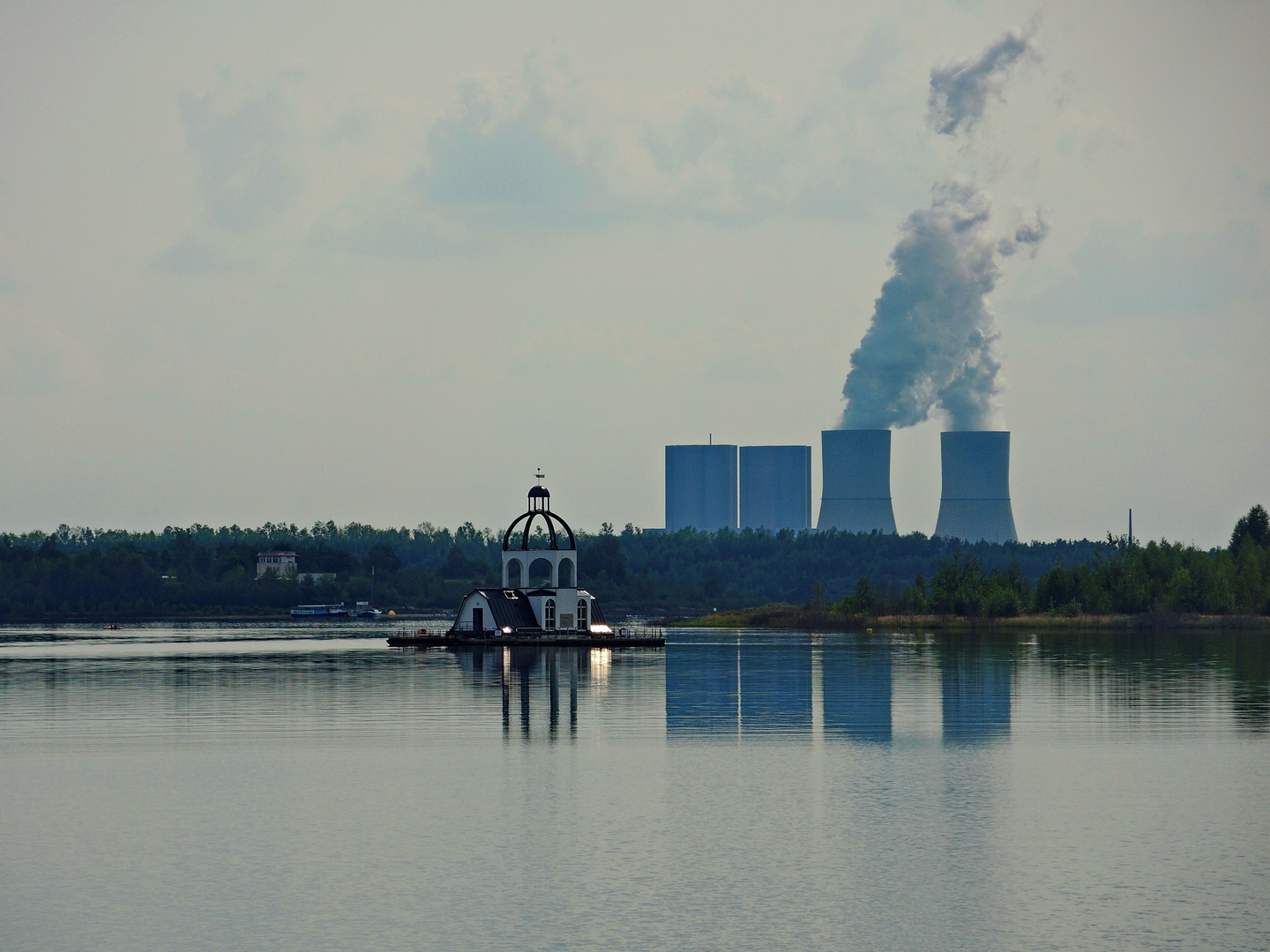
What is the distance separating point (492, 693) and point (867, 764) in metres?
31.3

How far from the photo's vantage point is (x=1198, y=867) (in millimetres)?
30297

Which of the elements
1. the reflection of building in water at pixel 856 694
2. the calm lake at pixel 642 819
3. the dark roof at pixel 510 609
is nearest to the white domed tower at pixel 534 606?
the dark roof at pixel 510 609

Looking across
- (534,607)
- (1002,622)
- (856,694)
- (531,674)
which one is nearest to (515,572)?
(534,607)

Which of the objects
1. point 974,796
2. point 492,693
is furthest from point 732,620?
point 974,796

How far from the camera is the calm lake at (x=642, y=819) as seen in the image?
26.3 meters

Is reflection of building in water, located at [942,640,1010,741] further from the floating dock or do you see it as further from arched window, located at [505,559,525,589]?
arched window, located at [505,559,525,589]

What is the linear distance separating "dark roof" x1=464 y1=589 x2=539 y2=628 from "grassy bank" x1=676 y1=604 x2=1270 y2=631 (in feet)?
173

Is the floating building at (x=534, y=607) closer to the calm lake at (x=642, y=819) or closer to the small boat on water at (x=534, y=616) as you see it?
the small boat on water at (x=534, y=616)

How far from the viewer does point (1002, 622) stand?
16462 centimetres

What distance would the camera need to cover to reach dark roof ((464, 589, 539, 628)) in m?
127

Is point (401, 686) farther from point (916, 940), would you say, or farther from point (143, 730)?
point (916, 940)

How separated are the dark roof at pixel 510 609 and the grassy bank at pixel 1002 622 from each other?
5276 cm

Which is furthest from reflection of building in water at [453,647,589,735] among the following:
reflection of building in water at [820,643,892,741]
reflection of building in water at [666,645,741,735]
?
reflection of building in water at [820,643,892,741]

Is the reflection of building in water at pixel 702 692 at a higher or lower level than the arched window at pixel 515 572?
lower
